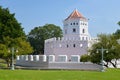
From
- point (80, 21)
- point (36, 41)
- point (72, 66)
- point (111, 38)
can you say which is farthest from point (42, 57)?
point (36, 41)

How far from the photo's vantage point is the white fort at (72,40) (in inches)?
3029

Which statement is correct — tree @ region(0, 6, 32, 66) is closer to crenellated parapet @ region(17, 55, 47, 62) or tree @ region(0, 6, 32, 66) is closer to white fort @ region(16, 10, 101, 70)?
crenellated parapet @ region(17, 55, 47, 62)

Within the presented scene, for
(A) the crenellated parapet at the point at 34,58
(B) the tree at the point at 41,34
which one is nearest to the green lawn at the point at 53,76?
(A) the crenellated parapet at the point at 34,58

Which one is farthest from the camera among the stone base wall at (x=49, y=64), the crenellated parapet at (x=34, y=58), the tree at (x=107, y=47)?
the tree at (x=107, y=47)

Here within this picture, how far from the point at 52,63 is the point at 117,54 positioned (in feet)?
36.2

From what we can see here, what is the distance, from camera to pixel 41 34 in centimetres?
10175

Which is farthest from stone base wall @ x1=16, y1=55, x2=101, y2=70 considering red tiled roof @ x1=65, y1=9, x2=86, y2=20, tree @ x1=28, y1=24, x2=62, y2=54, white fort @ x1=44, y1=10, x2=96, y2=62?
tree @ x1=28, y1=24, x2=62, y2=54

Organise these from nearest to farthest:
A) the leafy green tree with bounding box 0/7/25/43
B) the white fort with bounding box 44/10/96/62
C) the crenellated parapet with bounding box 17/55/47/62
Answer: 1. the leafy green tree with bounding box 0/7/25/43
2. the crenellated parapet with bounding box 17/55/47/62
3. the white fort with bounding box 44/10/96/62

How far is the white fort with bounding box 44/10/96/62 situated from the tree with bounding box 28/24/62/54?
1565 cm

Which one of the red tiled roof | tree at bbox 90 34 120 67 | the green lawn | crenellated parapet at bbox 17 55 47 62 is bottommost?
the green lawn

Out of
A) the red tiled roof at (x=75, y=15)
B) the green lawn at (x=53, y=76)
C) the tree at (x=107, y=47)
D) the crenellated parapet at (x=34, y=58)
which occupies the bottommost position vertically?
the green lawn at (x=53, y=76)

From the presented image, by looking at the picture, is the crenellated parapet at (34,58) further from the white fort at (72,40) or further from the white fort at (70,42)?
the white fort at (72,40)

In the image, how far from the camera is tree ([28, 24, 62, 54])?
99.7 metres

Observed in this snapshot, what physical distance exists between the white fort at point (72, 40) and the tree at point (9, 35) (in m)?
21.4
